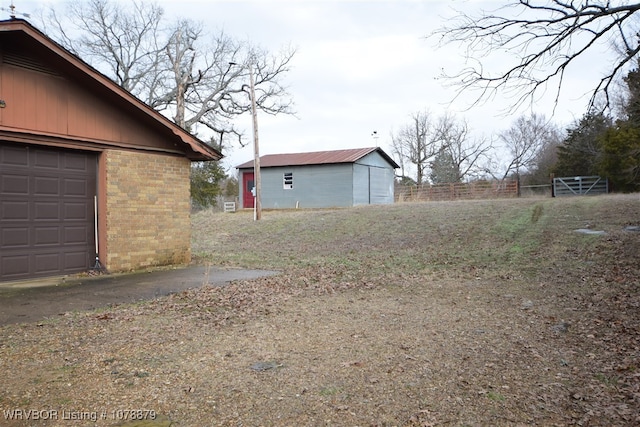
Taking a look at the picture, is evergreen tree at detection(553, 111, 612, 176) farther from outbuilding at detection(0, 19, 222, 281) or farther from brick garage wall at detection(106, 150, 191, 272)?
outbuilding at detection(0, 19, 222, 281)

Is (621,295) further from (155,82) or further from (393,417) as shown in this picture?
(155,82)

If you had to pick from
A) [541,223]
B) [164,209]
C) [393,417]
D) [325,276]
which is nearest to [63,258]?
[164,209]

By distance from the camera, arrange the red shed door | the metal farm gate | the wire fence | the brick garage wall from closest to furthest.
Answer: the brick garage wall → the metal farm gate → the red shed door → the wire fence

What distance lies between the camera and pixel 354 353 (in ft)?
15.0

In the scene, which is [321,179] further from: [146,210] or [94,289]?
[94,289]

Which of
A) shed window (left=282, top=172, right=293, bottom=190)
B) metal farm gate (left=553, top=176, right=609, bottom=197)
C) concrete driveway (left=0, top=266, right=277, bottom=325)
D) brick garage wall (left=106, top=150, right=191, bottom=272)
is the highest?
shed window (left=282, top=172, right=293, bottom=190)

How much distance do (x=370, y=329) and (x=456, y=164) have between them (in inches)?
1872

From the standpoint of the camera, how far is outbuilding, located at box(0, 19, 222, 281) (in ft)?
25.7

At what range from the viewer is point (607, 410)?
3.33 metres

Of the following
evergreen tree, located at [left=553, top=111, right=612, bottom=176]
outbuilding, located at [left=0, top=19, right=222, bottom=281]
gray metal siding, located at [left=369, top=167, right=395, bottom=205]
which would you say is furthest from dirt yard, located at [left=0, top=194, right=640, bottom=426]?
gray metal siding, located at [left=369, top=167, right=395, bottom=205]

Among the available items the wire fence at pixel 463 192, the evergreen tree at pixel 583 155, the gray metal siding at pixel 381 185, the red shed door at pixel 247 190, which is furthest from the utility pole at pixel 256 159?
the evergreen tree at pixel 583 155

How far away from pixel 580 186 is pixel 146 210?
92.1ft

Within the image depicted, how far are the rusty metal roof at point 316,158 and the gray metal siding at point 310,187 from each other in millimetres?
317

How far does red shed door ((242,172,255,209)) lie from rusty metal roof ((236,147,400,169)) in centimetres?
74
